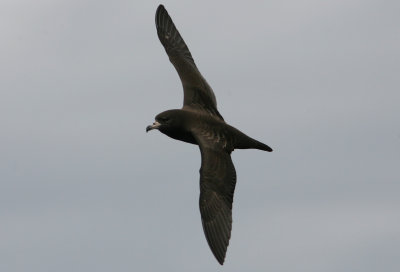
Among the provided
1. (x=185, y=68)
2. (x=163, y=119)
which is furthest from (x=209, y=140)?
(x=185, y=68)

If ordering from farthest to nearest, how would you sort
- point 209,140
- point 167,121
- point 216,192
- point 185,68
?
1. point 185,68
2. point 167,121
3. point 209,140
4. point 216,192

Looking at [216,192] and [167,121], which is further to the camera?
[167,121]

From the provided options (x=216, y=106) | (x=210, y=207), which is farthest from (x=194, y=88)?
(x=210, y=207)

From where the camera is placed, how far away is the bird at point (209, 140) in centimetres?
2308

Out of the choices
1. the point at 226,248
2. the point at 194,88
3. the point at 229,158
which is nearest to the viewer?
the point at 226,248

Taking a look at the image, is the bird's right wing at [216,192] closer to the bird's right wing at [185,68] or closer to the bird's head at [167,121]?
the bird's head at [167,121]

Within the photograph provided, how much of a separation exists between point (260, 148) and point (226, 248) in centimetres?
303

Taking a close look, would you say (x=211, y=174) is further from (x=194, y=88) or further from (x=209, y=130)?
(x=194, y=88)

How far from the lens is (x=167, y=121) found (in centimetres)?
2505

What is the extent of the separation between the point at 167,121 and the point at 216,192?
2.34 m

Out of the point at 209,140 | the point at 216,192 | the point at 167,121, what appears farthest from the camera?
the point at 167,121

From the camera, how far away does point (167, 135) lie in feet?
83.1

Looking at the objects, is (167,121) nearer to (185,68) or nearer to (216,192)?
(216,192)

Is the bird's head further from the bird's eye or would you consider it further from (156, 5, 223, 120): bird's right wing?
(156, 5, 223, 120): bird's right wing
